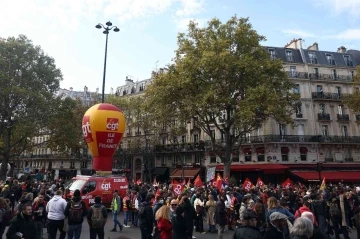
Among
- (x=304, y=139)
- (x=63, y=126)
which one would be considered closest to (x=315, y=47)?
(x=304, y=139)

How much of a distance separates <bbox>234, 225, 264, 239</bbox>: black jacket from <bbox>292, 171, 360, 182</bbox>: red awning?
96.8 feet

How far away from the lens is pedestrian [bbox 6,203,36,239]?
564 centimetres

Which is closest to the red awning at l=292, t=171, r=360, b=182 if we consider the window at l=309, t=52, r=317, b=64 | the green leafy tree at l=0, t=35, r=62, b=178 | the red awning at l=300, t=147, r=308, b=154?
the red awning at l=300, t=147, r=308, b=154

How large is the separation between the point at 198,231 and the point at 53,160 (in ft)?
188

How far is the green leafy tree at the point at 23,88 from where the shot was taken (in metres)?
30.8

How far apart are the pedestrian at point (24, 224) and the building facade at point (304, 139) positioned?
25.5m

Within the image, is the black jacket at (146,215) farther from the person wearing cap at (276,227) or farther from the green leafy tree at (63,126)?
the green leafy tree at (63,126)

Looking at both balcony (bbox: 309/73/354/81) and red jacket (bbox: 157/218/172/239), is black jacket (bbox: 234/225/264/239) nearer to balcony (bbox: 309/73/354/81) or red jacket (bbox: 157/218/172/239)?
red jacket (bbox: 157/218/172/239)

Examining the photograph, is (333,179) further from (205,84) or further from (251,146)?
(205,84)

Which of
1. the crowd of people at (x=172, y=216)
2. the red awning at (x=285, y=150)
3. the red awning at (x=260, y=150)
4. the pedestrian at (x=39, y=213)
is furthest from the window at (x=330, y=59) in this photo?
the pedestrian at (x=39, y=213)

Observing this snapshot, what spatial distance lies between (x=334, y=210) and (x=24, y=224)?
10.2m

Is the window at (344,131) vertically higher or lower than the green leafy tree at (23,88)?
lower

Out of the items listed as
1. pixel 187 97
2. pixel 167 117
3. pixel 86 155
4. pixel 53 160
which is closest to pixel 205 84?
pixel 187 97

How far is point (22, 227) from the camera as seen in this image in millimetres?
5742
